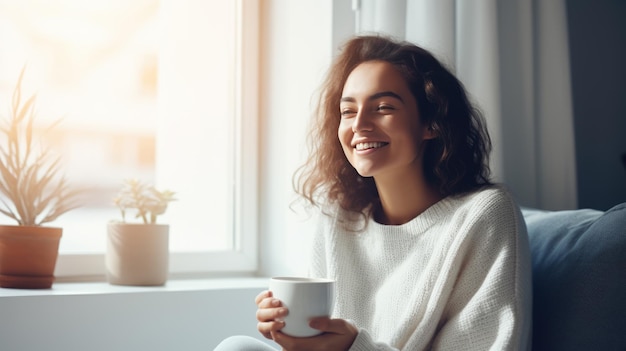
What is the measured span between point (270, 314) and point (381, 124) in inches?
18.0

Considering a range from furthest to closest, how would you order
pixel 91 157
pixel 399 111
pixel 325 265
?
pixel 91 157 → pixel 325 265 → pixel 399 111

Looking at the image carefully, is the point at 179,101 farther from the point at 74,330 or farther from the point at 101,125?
the point at 74,330

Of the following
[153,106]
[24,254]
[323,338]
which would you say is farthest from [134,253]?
[323,338]

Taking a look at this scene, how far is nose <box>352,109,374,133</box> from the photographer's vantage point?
1.37 meters

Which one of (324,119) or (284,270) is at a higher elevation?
(324,119)

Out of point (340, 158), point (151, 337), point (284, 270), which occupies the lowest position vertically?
point (151, 337)

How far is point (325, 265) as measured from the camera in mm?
1534

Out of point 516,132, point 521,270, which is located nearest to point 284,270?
point 516,132

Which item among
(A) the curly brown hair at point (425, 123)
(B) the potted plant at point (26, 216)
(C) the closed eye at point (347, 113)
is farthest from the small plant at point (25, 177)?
(C) the closed eye at point (347, 113)

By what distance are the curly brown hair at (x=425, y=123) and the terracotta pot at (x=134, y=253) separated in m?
0.44

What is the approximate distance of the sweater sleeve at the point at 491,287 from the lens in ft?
3.89

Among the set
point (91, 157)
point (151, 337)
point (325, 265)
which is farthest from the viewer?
point (91, 157)

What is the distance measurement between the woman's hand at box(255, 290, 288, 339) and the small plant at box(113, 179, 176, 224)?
802 mm

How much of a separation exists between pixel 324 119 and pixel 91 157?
0.74 meters
